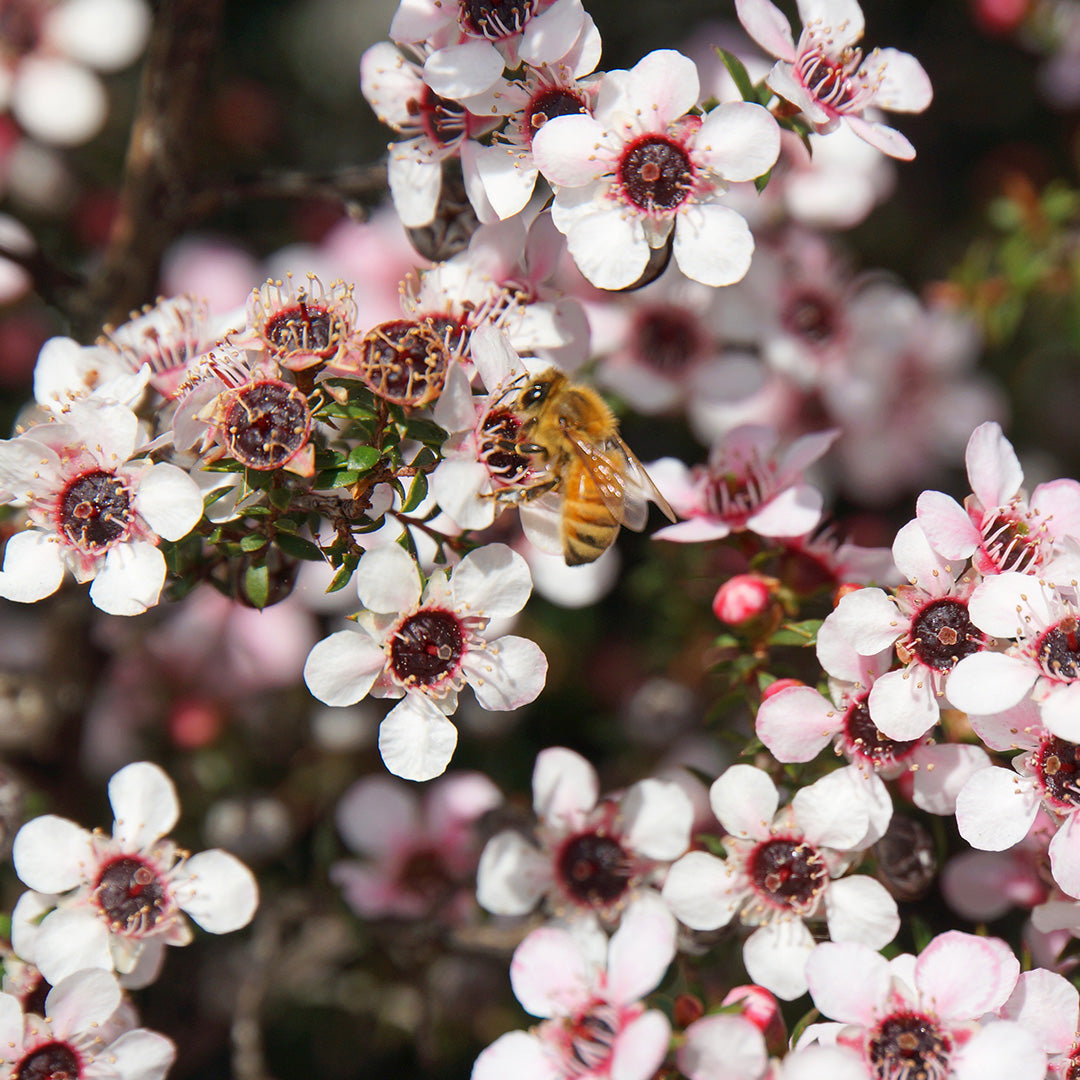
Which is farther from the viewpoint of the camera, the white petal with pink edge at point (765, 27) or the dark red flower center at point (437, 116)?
the dark red flower center at point (437, 116)

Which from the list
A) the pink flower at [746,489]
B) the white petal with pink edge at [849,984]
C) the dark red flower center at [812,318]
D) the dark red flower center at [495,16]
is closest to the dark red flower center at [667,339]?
the dark red flower center at [812,318]

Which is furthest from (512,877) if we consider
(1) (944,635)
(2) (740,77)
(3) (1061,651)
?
(2) (740,77)

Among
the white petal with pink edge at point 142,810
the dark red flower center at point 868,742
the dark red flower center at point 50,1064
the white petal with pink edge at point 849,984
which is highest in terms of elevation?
the dark red flower center at point 868,742

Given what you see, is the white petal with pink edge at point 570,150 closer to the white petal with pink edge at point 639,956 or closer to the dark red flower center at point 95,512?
the dark red flower center at point 95,512

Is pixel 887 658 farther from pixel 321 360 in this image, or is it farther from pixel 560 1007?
pixel 321 360

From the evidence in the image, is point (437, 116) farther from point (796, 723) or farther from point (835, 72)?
point (796, 723)

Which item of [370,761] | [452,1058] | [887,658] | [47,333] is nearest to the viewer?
[887,658]

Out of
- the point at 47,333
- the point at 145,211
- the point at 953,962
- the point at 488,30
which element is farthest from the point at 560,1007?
the point at 47,333

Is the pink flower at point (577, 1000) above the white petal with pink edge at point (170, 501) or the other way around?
the other way around
